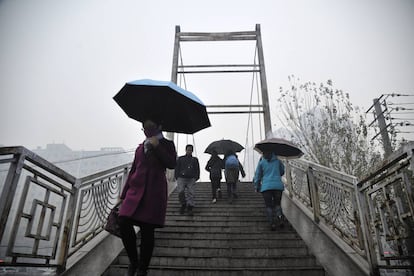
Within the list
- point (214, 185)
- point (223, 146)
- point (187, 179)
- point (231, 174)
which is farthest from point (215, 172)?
point (223, 146)

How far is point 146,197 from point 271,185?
280cm

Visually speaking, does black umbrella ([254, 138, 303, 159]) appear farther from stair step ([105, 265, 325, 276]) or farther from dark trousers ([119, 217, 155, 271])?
dark trousers ([119, 217, 155, 271])

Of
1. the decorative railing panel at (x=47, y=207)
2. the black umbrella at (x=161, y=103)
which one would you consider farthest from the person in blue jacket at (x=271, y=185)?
the decorative railing panel at (x=47, y=207)

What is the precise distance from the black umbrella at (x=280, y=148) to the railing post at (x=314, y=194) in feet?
1.93

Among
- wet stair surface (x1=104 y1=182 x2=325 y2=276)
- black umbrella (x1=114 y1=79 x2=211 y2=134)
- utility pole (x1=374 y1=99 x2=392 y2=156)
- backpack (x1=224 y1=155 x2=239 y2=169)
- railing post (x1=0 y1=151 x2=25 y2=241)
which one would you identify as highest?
utility pole (x1=374 y1=99 x2=392 y2=156)

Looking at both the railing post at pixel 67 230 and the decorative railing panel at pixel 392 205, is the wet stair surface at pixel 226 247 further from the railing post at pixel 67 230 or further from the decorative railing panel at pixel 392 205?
the decorative railing panel at pixel 392 205

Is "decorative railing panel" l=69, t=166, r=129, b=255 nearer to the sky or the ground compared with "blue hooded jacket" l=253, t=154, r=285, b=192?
nearer to the ground

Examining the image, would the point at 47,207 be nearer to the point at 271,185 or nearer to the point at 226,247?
the point at 226,247

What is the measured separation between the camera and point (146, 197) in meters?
2.43

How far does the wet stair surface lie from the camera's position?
3111 mm

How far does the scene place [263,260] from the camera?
11.0 feet

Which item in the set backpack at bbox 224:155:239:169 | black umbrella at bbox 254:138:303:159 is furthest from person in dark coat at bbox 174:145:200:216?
black umbrella at bbox 254:138:303:159

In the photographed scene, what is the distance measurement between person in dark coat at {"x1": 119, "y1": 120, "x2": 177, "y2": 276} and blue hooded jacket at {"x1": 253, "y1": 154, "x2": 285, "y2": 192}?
2.53 m

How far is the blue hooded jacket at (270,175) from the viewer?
4684 millimetres
